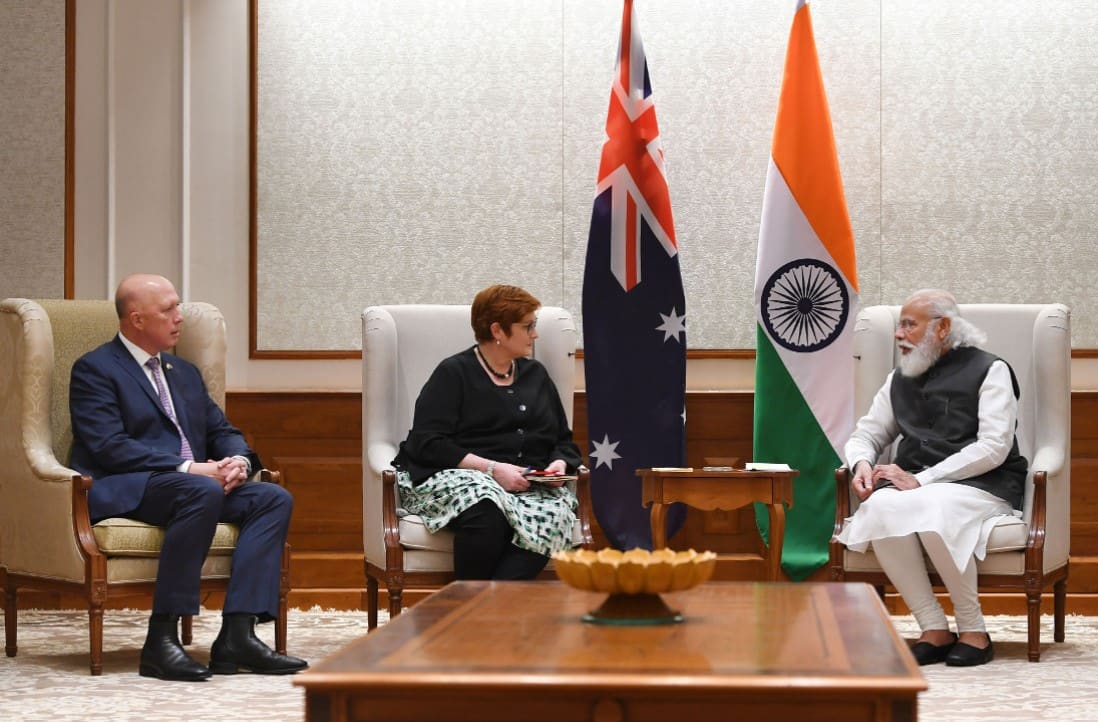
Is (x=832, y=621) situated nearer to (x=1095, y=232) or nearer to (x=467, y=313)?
(x=467, y=313)

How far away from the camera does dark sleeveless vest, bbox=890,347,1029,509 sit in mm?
4734

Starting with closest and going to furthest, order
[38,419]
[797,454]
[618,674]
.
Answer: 1. [618,674]
2. [38,419]
3. [797,454]

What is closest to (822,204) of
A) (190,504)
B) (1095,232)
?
(1095,232)

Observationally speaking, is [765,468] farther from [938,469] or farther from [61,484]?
[61,484]

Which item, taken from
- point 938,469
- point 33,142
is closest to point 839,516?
point 938,469

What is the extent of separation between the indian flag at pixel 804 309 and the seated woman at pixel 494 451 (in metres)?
1.00

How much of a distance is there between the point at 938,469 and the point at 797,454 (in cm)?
84

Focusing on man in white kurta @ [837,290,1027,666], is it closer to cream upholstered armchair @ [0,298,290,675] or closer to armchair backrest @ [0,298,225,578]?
cream upholstered armchair @ [0,298,290,675]

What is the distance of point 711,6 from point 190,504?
10.1 ft

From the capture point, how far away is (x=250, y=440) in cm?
584

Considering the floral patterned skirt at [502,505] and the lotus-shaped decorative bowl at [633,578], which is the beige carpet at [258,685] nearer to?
the floral patterned skirt at [502,505]

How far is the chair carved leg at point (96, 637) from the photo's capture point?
426 centimetres

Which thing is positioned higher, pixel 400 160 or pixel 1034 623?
pixel 400 160

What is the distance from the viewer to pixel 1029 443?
5.03 metres
